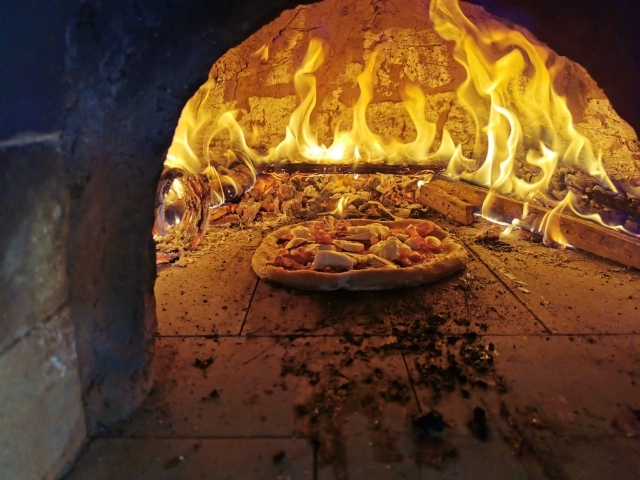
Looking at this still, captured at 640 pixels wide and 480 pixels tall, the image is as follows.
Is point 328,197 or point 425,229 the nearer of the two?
point 425,229

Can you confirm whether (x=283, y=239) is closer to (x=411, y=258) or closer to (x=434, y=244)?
(x=411, y=258)

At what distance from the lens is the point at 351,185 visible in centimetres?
515

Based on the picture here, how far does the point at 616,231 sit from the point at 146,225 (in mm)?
3386

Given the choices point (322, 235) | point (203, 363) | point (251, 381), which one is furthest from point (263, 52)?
point (251, 381)

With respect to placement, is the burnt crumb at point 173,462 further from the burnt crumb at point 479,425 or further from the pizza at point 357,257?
the pizza at point 357,257

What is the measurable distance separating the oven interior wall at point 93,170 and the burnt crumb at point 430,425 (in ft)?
3.74

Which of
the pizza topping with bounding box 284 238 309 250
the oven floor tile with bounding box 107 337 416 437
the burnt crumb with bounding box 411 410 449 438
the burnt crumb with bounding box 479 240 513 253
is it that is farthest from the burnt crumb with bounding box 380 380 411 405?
the burnt crumb with bounding box 479 240 513 253

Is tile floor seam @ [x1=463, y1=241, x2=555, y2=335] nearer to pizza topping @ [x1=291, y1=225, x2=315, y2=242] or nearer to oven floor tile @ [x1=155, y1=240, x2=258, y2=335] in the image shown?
pizza topping @ [x1=291, y1=225, x2=315, y2=242]

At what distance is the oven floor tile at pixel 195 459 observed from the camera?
5.49 ft

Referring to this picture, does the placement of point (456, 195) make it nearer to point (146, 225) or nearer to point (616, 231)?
point (616, 231)

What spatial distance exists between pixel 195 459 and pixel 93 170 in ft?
3.54

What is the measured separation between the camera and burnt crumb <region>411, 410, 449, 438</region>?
1827mm

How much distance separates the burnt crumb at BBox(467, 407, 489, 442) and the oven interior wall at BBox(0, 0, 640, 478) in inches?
52.7

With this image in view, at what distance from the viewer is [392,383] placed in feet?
7.04
